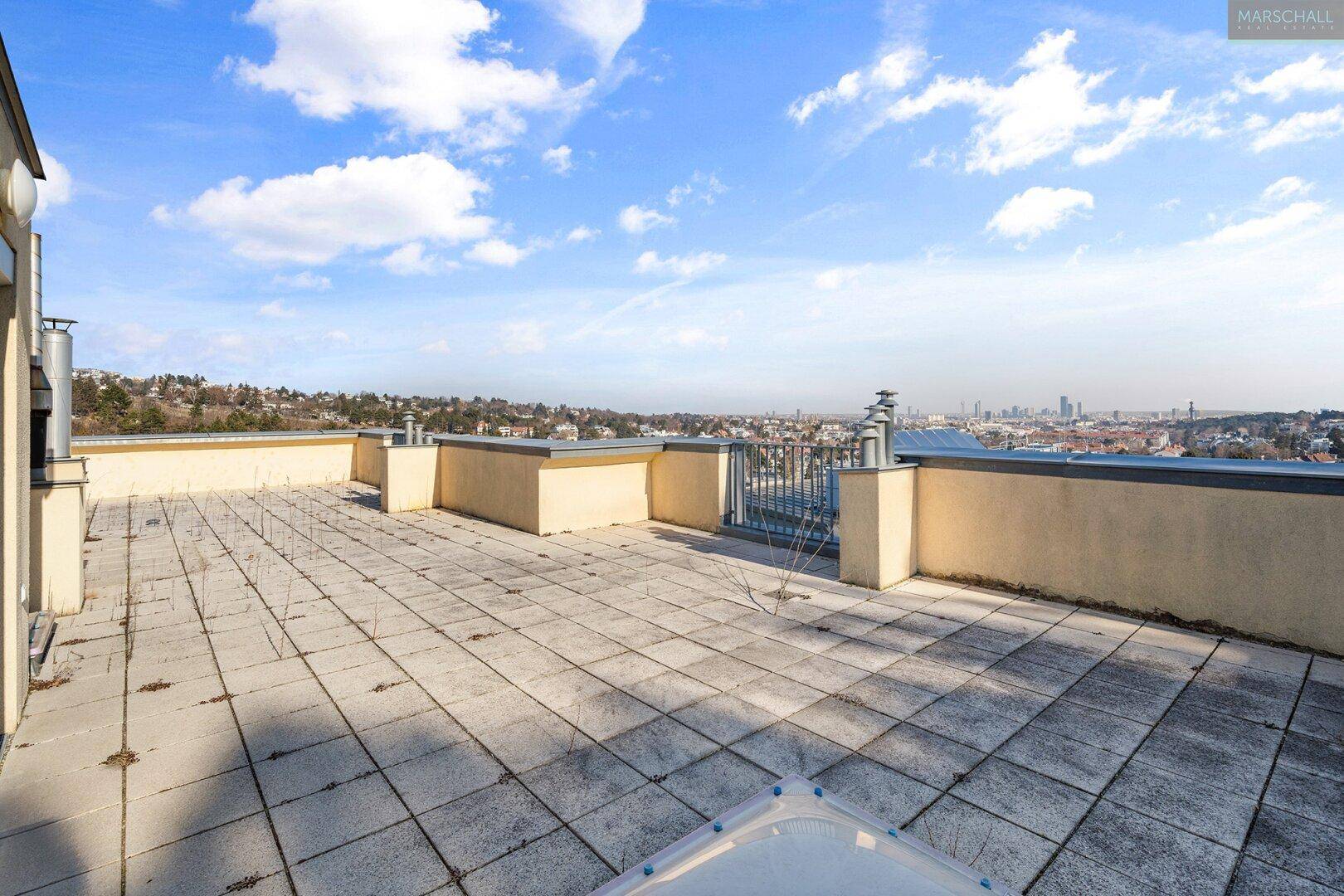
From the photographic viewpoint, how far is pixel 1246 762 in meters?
2.47

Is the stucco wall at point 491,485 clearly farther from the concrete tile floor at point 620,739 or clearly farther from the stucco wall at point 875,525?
the stucco wall at point 875,525

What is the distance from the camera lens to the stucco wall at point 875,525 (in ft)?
16.8

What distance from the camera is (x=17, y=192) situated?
215cm

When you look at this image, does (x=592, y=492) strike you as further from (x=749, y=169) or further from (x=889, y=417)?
(x=749, y=169)

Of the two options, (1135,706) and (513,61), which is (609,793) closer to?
(1135,706)

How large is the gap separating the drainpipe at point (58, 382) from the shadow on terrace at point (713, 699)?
1.35 metres

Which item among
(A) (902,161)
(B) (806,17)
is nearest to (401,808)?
(B) (806,17)

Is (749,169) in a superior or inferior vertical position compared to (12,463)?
superior

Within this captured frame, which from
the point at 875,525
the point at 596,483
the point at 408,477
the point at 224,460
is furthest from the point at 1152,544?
the point at 224,460

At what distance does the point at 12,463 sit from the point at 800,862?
3730 mm

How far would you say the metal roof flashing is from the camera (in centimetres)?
119

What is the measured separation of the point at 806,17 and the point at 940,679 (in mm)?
6924

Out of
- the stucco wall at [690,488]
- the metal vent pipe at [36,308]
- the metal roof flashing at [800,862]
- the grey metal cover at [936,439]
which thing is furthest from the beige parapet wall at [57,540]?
the grey metal cover at [936,439]

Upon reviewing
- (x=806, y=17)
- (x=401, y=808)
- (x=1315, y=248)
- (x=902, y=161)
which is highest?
(x=806, y=17)
